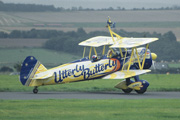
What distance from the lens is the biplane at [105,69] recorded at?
2369 centimetres

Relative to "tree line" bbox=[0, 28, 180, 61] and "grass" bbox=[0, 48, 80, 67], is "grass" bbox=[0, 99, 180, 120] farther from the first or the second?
"tree line" bbox=[0, 28, 180, 61]

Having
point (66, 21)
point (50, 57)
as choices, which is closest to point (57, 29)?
point (66, 21)

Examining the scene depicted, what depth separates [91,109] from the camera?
1695 centimetres

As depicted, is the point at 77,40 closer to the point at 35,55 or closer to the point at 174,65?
the point at 35,55

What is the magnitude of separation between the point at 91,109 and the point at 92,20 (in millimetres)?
55488

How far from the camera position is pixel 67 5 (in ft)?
285

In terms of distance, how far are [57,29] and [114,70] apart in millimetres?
39172

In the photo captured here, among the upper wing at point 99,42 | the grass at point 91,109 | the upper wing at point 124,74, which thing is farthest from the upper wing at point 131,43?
the grass at point 91,109

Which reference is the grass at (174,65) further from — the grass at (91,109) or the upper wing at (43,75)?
the grass at (91,109)

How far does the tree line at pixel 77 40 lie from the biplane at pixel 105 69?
86.8ft

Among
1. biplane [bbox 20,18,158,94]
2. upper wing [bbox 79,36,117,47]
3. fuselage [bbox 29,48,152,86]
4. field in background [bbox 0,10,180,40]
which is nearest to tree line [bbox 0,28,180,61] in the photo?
field in background [bbox 0,10,180,40]

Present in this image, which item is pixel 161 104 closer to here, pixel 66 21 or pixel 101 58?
pixel 101 58

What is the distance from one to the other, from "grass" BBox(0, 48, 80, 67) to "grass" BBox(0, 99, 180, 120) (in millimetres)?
30212

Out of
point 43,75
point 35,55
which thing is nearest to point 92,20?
point 35,55
